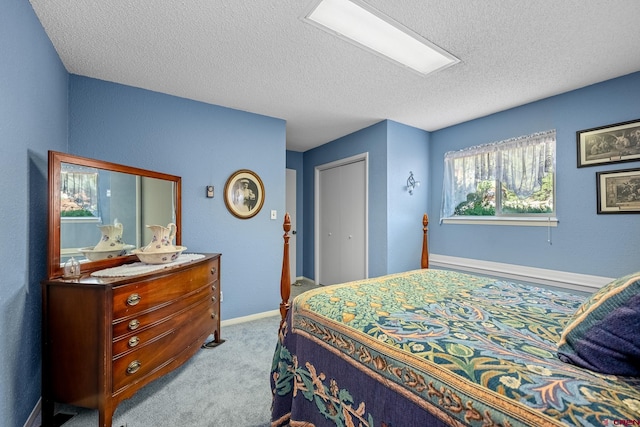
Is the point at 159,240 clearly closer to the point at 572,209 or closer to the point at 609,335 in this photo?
the point at 609,335

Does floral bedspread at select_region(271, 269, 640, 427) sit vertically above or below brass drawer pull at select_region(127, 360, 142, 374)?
above

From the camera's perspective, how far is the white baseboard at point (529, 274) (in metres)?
2.48

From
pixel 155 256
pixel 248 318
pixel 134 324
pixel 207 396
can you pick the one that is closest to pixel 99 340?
pixel 134 324

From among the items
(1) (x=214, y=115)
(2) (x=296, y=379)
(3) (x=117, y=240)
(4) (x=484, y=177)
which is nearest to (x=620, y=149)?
(4) (x=484, y=177)

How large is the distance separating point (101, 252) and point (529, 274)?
3.98 m

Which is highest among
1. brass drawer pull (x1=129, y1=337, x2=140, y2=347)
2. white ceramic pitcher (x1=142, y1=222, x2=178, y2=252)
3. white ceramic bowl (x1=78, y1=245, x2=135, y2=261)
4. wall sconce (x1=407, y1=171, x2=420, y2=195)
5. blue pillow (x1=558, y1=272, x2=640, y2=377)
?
wall sconce (x1=407, y1=171, x2=420, y2=195)

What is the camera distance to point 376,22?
1.72 metres

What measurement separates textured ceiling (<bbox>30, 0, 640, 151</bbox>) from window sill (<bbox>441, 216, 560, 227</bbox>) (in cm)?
128

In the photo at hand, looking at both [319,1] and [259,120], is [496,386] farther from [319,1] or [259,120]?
[259,120]

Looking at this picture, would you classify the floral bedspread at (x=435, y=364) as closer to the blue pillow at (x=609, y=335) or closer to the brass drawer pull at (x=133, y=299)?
the blue pillow at (x=609, y=335)

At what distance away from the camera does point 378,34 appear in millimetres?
1837

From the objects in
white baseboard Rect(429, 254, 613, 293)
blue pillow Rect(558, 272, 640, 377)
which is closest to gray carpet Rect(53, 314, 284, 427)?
blue pillow Rect(558, 272, 640, 377)

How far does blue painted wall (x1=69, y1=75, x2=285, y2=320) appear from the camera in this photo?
7.90 ft

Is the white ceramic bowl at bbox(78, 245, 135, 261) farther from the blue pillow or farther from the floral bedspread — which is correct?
the blue pillow
